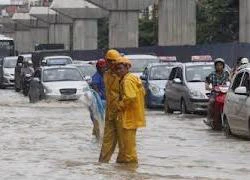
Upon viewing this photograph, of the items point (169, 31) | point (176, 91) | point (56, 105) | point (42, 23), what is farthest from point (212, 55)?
point (42, 23)

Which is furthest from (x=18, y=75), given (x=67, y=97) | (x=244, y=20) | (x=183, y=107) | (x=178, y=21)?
(x=183, y=107)

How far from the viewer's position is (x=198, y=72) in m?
27.6

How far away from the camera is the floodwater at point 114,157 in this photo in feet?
41.8

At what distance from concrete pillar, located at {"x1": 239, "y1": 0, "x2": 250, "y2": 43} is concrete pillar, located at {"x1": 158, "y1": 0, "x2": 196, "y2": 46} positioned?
6826mm

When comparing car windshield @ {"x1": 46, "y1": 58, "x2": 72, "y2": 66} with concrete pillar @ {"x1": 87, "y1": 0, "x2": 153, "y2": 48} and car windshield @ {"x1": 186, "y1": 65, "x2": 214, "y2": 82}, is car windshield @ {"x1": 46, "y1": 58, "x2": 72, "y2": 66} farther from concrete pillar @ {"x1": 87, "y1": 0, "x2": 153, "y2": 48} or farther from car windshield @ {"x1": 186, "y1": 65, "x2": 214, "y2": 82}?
concrete pillar @ {"x1": 87, "y1": 0, "x2": 153, "y2": 48}

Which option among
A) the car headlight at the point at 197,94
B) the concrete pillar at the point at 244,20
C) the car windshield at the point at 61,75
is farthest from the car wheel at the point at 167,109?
the concrete pillar at the point at 244,20

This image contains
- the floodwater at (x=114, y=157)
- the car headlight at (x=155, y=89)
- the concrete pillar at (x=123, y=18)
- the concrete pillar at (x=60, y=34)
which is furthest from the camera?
the concrete pillar at (x=60, y=34)

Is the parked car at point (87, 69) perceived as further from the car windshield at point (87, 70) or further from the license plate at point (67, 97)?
the license plate at point (67, 97)

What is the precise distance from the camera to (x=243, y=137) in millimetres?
18766

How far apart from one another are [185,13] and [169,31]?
2564 mm

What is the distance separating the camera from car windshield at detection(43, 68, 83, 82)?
33.4 meters

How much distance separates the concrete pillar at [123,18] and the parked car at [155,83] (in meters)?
33.2

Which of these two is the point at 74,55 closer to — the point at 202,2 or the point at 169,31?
the point at 169,31

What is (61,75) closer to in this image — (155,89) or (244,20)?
(155,89)
